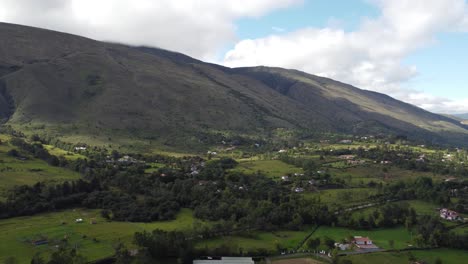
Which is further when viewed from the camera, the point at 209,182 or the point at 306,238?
the point at 209,182

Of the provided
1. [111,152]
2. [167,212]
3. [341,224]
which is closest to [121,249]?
[167,212]

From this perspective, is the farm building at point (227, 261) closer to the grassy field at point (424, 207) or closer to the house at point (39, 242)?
the house at point (39, 242)

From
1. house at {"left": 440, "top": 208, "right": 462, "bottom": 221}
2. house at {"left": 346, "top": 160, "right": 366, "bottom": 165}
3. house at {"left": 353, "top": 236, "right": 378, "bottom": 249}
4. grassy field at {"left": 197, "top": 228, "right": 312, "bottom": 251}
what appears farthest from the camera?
house at {"left": 346, "top": 160, "right": 366, "bottom": 165}

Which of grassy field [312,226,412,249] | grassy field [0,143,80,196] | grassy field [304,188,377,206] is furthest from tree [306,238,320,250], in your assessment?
grassy field [0,143,80,196]

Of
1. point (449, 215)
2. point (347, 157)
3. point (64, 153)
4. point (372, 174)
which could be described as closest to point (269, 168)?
point (372, 174)

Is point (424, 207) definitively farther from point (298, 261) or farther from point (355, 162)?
point (355, 162)

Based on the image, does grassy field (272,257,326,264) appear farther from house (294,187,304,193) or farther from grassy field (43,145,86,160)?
grassy field (43,145,86,160)

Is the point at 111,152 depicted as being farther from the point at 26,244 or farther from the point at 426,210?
the point at 426,210
